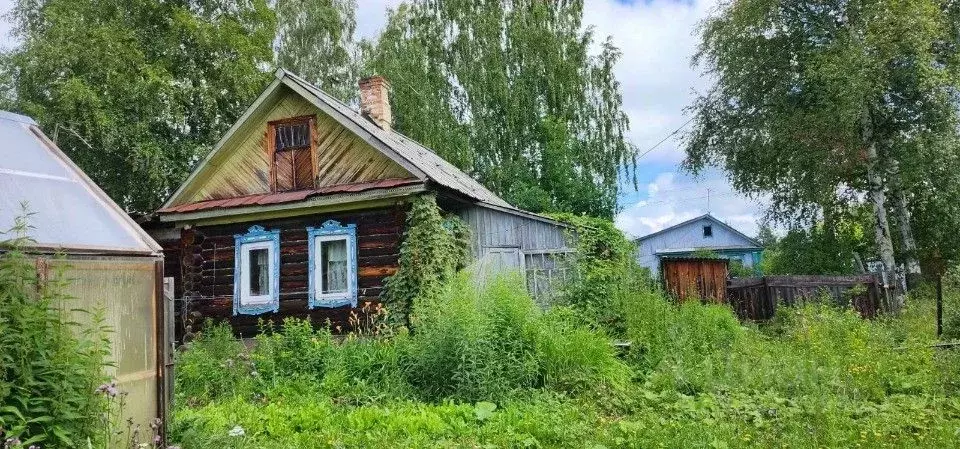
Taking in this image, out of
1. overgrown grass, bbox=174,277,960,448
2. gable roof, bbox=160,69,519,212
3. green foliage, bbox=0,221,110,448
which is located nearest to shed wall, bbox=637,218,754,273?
gable roof, bbox=160,69,519,212

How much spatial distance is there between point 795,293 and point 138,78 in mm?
20206

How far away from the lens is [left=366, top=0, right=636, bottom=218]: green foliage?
22.5 m

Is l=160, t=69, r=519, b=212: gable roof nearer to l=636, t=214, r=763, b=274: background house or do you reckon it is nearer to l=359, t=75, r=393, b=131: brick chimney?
l=359, t=75, r=393, b=131: brick chimney

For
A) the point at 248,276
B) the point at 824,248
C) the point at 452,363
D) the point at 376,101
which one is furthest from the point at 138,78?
the point at 824,248

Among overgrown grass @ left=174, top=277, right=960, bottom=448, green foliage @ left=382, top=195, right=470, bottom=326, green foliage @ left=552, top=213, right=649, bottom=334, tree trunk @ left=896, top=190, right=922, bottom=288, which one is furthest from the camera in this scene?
tree trunk @ left=896, top=190, right=922, bottom=288

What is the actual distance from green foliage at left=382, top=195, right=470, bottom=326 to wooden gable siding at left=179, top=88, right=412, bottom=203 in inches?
37.7

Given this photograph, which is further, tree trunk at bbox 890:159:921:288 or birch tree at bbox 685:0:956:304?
tree trunk at bbox 890:159:921:288

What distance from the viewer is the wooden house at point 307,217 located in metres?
12.0

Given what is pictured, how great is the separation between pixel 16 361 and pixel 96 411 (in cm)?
56

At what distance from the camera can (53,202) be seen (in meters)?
4.59

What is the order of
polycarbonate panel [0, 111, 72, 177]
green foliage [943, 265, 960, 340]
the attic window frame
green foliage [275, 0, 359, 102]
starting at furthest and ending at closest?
green foliage [275, 0, 359, 102] < the attic window frame < green foliage [943, 265, 960, 340] < polycarbonate panel [0, 111, 72, 177]

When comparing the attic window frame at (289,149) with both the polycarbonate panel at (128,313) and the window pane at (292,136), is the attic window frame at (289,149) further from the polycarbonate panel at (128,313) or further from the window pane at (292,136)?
the polycarbonate panel at (128,313)

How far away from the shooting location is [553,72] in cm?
2252

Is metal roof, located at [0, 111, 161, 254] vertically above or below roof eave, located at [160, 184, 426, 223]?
below
